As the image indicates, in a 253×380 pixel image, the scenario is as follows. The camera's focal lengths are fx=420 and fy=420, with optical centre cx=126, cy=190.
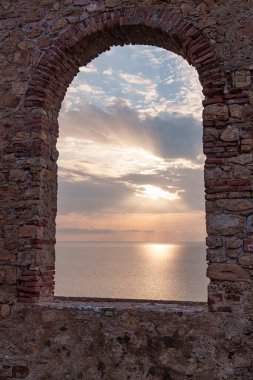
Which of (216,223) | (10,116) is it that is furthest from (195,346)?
(10,116)

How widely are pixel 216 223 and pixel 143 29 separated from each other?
2.42 m

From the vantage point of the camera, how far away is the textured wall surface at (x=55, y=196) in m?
4.22

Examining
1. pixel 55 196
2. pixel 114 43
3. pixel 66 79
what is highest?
pixel 114 43

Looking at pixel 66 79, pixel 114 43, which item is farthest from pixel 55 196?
pixel 114 43

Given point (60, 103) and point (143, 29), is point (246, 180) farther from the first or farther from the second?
point (60, 103)

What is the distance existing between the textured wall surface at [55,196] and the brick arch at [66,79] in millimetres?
13

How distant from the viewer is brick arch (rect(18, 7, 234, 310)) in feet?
15.0

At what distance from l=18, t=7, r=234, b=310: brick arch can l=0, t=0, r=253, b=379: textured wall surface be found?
13 mm

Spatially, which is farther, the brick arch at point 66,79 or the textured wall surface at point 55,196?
the brick arch at point 66,79

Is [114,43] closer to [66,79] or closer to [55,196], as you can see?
[66,79]

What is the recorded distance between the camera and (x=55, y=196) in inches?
211

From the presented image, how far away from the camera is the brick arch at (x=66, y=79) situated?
4.57 metres

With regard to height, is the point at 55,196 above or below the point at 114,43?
below

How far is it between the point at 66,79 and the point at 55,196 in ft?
4.93
